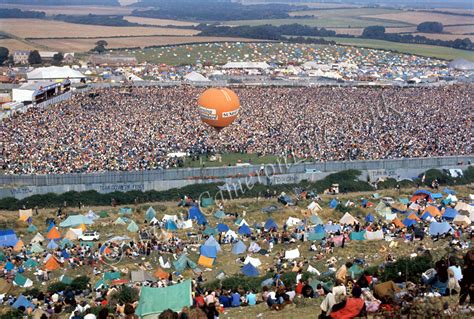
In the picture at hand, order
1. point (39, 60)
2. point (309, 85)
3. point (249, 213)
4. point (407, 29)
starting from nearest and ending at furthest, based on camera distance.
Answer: point (249, 213), point (309, 85), point (39, 60), point (407, 29)

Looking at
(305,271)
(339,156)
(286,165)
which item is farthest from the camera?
(339,156)

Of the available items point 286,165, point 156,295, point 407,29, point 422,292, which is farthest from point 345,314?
point 407,29

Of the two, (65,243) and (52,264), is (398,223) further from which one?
(52,264)

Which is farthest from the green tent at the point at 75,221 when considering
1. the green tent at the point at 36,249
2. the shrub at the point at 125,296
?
the shrub at the point at 125,296

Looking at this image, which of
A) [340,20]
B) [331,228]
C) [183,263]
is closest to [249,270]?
[183,263]

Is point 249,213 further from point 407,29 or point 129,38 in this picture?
point 407,29

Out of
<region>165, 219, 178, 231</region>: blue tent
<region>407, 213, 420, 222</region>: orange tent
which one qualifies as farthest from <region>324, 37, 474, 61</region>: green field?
<region>165, 219, 178, 231</region>: blue tent

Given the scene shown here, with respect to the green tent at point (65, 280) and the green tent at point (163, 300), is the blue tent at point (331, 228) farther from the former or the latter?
the green tent at point (163, 300)
